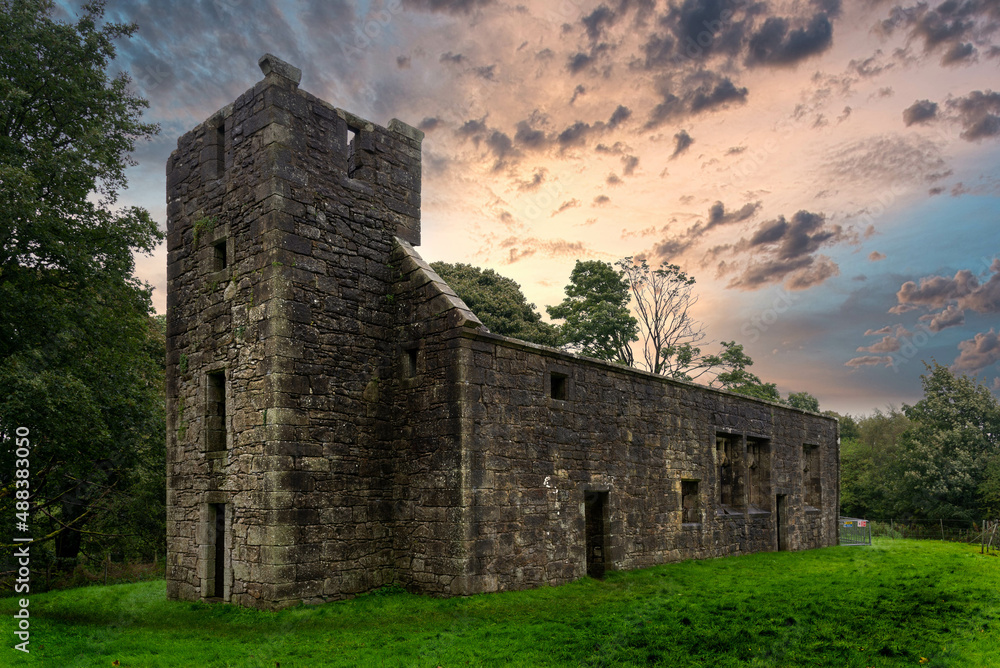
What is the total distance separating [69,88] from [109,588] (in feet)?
35.4

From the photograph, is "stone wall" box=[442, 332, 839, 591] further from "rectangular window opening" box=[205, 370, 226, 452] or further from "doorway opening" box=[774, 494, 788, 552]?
"rectangular window opening" box=[205, 370, 226, 452]

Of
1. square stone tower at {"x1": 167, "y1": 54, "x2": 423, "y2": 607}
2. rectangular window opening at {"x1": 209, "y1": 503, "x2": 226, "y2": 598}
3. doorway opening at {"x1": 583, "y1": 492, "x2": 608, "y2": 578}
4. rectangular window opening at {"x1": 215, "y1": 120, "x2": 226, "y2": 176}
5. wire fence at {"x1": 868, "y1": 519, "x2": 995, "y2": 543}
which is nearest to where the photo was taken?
square stone tower at {"x1": 167, "y1": 54, "x2": 423, "y2": 607}

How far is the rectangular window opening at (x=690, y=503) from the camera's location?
16.3m

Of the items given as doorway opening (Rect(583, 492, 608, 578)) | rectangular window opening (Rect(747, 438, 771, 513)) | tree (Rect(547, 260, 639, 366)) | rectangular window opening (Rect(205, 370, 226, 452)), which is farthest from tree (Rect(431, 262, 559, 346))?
rectangular window opening (Rect(205, 370, 226, 452))

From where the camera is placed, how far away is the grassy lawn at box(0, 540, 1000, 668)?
7.70m

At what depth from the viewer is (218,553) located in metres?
11.3

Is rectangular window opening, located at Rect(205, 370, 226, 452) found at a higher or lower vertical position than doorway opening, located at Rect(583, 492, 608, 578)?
higher

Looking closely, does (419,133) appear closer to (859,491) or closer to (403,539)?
(403,539)

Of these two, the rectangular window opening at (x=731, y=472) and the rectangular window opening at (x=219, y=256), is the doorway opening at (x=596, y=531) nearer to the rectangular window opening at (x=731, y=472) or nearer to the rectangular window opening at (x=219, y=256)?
the rectangular window opening at (x=731, y=472)

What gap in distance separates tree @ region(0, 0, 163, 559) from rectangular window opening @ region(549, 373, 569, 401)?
28.3 ft

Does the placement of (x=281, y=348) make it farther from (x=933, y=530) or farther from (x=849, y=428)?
(x=849, y=428)

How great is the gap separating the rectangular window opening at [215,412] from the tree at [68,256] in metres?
3.13

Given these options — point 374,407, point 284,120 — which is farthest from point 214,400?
point 284,120

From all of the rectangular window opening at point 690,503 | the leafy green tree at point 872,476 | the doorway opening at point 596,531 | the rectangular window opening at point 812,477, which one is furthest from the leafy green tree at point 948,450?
the doorway opening at point 596,531
